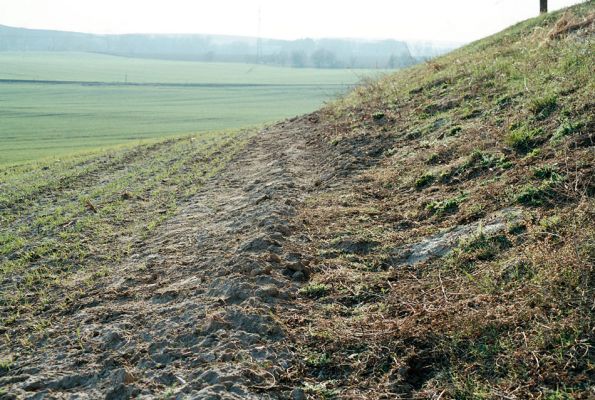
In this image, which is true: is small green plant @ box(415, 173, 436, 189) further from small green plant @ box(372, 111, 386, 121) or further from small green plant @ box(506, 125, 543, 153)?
small green plant @ box(372, 111, 386, 121)

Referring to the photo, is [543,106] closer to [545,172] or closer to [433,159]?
[433,159]

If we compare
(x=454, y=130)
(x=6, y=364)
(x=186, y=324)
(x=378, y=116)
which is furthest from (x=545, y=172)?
(x=378, y=116)

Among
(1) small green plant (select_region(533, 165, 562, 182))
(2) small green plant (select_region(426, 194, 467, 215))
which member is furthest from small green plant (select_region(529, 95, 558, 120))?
(2) small green plant (select_region(426, 194, 467, 215))

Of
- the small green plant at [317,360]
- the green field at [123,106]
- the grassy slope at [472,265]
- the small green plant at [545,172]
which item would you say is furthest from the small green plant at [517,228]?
the green field at [123,106]

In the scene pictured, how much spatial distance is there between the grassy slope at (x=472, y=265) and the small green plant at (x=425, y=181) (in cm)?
2

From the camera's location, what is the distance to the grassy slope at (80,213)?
25.1 ft

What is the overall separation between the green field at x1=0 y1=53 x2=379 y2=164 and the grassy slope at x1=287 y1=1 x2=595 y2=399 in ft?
38.4

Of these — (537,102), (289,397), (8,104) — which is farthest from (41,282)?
(8,104)

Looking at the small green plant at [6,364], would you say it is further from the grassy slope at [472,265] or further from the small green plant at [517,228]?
the small green plant at [517,228]

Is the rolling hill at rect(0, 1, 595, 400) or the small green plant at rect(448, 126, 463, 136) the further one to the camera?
the small green plant at rect(448, 126, 463, 136)

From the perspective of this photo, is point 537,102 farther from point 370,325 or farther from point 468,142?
point 370,325

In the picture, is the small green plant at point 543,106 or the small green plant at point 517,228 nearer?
the small green plant at point 517,228

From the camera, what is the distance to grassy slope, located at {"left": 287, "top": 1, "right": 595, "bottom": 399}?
4.44 m

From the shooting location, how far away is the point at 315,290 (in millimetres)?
6090
